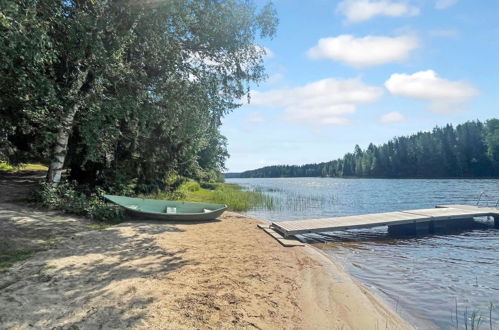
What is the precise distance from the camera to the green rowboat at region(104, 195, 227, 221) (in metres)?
12.8

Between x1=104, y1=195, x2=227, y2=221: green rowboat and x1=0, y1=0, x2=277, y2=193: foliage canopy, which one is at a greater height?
x1=0, y1=0, x2=277, y2=193: foliage canopy

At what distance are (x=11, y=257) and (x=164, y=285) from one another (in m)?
3.69

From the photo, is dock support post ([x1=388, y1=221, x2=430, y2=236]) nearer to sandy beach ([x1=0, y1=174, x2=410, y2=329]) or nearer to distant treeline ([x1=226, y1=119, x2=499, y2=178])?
sandy beach ([x1=0, y1=174, x2=410, y2=329])

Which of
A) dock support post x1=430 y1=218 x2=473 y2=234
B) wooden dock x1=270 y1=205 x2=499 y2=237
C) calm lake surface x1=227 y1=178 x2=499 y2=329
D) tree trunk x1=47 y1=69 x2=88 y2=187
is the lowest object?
calm lake surface x1=227 y1=178 x2=499 y2=329

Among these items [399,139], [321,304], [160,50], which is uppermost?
[399,139]

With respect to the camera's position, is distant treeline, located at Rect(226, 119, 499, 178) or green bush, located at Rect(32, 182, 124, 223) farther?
distant treeline, located at Rect(226, 119, 499, 178)

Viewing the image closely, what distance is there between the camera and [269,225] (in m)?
14.0

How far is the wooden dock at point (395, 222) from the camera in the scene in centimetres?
1330

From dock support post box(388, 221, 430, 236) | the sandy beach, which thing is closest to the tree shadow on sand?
the sandy beach

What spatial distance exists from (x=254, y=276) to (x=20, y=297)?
14.3ft

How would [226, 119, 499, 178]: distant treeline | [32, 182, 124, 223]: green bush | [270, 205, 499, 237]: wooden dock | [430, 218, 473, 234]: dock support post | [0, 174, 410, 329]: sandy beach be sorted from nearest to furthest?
[0, 174, 410, 329]: sandy beach < [32, 182, 124, 223]: green bush < [270, 205, 499, 237]: wooden dock < [430, 218, 473, 234]: dock support post < [226, 119, 499, 178]: distant treeline

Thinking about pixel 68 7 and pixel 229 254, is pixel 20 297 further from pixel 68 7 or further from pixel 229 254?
pixel 68 7

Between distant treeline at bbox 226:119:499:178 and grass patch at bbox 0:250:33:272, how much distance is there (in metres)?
105

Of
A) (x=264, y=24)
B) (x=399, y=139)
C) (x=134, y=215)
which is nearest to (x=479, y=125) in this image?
(x=399, y=139)
